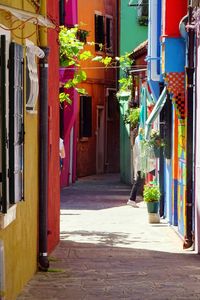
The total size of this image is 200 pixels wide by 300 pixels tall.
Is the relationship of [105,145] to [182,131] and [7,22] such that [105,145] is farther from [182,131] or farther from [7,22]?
[7,22]

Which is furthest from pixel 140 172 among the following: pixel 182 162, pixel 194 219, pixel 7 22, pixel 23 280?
pixel 7 22

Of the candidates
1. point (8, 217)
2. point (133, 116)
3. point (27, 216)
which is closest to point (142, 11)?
point (133, 116)

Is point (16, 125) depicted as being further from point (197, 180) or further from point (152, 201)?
point (152, 201)

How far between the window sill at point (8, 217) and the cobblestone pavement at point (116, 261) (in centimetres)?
112

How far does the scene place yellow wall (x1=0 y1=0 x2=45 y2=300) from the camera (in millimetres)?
8102

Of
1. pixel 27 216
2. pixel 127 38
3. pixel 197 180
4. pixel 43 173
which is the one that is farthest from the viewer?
pixel 127 38

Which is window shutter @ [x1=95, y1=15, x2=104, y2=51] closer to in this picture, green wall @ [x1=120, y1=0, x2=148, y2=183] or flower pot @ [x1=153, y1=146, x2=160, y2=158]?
green wall @ [x1=120, y1=0, x2=148, y2=183]

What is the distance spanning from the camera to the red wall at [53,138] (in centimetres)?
1266

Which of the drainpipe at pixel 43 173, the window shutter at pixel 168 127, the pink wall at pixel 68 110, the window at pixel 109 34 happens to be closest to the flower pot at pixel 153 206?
the window shutter at pixel 168 127

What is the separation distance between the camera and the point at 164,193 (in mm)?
18031

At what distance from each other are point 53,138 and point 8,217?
552 centimetres

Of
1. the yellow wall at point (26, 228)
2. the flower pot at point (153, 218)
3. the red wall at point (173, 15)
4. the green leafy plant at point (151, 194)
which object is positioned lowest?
the flower pot at point (153, 218)

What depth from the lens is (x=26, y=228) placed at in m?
9.47

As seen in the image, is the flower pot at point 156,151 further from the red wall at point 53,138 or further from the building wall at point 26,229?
the building wall at point 26,229
